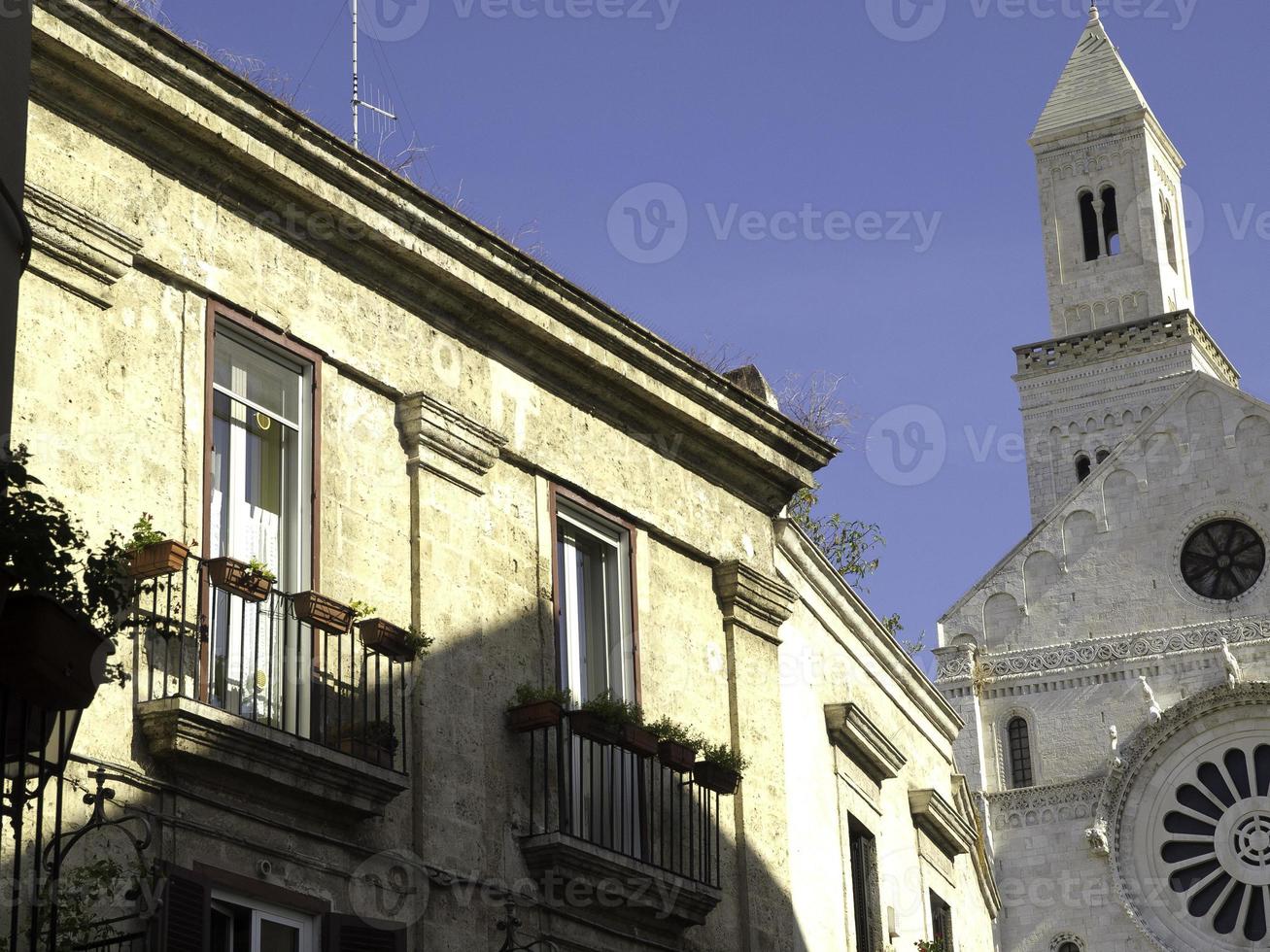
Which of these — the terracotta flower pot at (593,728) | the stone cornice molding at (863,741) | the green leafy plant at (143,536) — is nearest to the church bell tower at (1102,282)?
the stone cornice molding at (863,741)

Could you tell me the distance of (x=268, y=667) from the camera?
1206 cm

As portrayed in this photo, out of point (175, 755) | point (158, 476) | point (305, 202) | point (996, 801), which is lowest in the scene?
point (175, 755)

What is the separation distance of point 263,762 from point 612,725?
10.2 feet

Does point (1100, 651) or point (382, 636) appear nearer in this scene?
point (382, 636)

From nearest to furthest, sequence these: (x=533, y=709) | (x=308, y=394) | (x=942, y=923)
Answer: (x=308, y=394) → (x=533, y=709) → (x=942, y=923)

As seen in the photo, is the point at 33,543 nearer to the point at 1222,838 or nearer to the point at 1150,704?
the point at 1150,704

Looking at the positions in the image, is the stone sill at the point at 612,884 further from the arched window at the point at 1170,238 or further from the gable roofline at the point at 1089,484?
the arched window at the point at 1170,238

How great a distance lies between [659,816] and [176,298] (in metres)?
4.38

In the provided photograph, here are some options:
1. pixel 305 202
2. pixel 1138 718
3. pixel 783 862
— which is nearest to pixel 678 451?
pixel 783 862

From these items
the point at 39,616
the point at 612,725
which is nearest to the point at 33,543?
the point at 39,616

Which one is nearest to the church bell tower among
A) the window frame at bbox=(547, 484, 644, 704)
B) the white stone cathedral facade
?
the white stone cathedral facade

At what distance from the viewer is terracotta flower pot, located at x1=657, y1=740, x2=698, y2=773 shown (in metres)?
14.5

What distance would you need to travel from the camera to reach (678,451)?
16500 mm

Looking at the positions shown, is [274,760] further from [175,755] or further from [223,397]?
[223,397]
